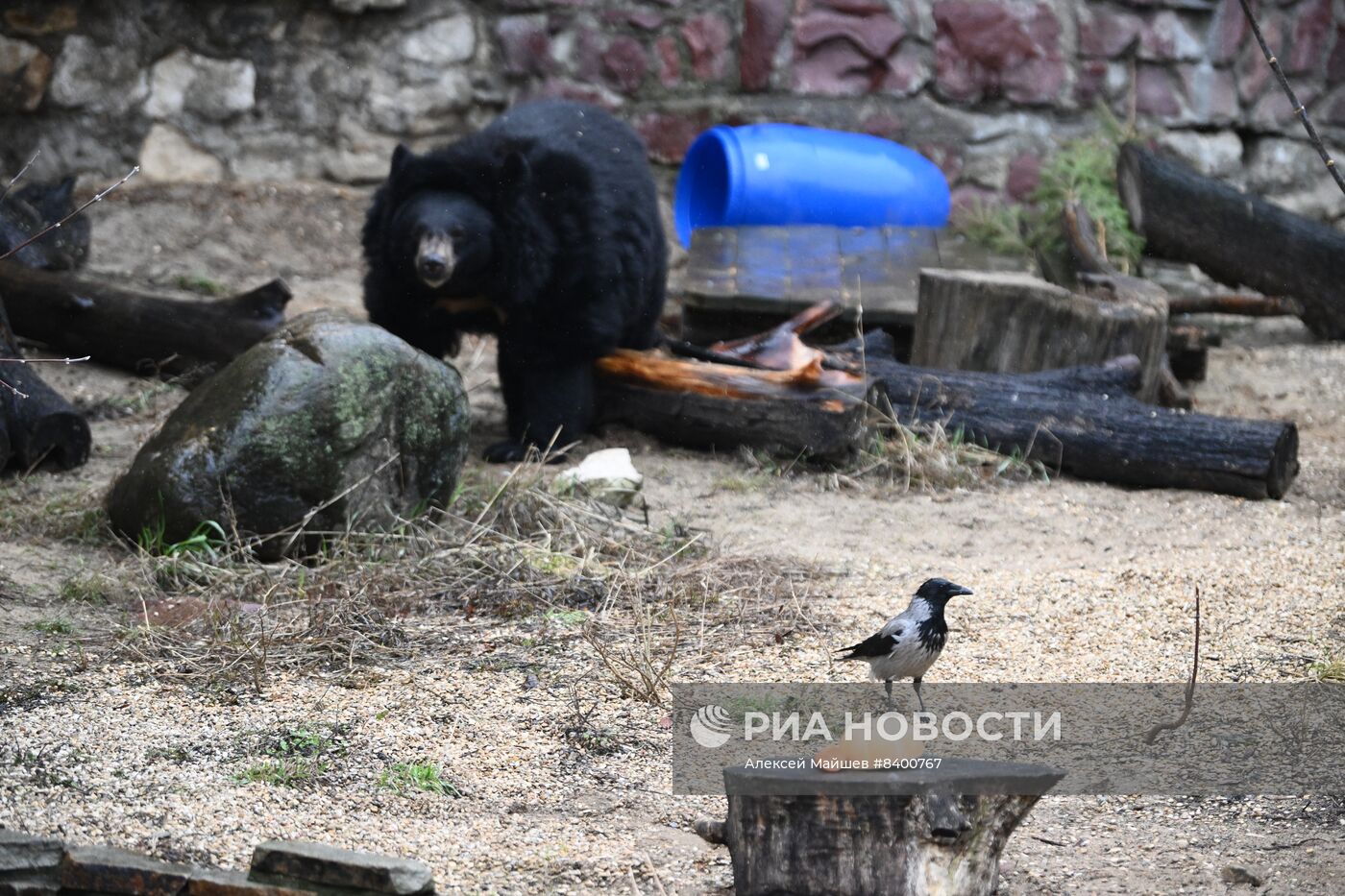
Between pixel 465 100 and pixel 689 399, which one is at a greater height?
pixel 465 100

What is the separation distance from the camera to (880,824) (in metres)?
1.92

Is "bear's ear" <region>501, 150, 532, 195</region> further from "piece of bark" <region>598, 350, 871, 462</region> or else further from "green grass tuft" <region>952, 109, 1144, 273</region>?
"green grass tuft" <region>952, 109, 1144, 273</region>

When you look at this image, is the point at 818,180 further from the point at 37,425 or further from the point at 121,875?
the point at 121,875

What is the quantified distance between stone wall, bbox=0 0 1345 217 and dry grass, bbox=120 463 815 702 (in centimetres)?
383

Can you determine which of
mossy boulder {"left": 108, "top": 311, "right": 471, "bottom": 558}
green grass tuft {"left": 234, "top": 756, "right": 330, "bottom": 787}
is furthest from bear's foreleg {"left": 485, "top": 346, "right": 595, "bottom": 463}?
green grass tuft {"left": 234, "top": 756, "right": 330, "bottom": 787}

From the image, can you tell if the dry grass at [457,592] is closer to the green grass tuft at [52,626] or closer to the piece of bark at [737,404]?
the green grass tuft at [52,626]

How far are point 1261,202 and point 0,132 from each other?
19.2 feet

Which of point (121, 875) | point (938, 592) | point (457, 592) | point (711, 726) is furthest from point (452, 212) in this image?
point (121, 875)

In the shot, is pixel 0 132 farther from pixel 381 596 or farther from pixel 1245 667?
pixel 1245 667

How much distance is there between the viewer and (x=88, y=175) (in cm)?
731

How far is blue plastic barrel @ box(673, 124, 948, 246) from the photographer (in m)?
7.02

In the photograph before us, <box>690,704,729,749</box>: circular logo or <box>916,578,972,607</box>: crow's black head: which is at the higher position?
<box>916,578,972,607</box>: crow's black head

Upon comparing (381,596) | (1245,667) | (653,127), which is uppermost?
(653,127)

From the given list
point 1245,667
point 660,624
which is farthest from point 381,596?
point 1245,667
